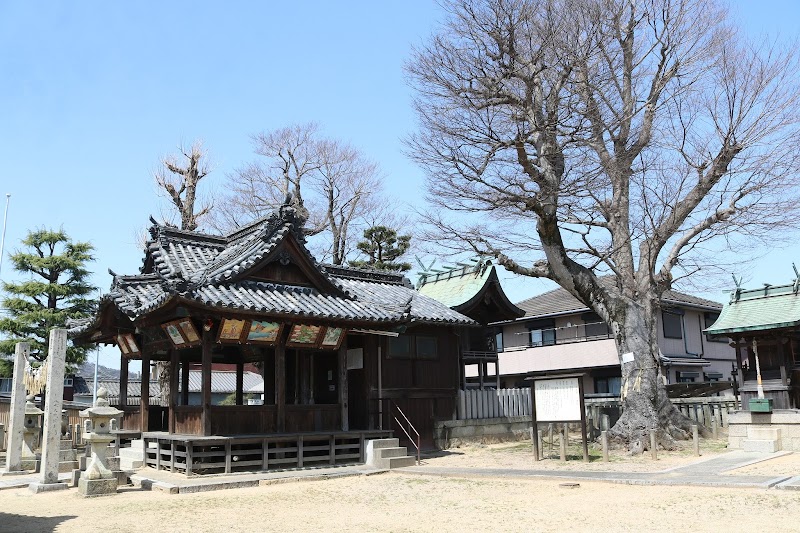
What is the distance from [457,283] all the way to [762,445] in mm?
12302

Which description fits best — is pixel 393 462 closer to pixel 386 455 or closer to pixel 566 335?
pixel 386 455

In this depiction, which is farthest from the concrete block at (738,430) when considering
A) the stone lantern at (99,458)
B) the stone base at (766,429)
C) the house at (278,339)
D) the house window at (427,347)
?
the stone lantern at (99,458)

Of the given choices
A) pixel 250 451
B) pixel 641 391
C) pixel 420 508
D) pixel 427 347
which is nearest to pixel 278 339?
pixel 250 451

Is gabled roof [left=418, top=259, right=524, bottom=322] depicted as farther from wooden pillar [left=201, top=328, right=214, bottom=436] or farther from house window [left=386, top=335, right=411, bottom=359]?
wooden pillar [left=201, top=328, right=214, bottom=436]

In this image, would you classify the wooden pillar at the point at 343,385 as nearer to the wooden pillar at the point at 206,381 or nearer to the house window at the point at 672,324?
the wooden pillar at the point at 206,381

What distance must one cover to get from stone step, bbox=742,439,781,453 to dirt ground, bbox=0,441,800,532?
2.38 meters

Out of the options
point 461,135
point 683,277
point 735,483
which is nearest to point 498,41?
point 461,135

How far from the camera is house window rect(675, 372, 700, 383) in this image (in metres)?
36.1

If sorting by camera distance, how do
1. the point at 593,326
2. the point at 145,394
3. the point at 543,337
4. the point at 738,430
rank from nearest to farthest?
the point at 738,430 → the point at 145,394 → the point at 593,326 → the point at 543,337

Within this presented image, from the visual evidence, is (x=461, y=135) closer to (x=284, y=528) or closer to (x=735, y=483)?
(x=735, y=483)

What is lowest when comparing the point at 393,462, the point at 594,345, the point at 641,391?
the point at 393,462

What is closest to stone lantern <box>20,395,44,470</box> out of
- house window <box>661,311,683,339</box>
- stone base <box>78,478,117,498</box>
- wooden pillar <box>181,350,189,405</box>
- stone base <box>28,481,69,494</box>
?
wooden pillar <box>181,350,189,405</box>

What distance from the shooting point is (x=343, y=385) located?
18.5 m

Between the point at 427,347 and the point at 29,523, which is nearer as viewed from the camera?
the point at 29,523
